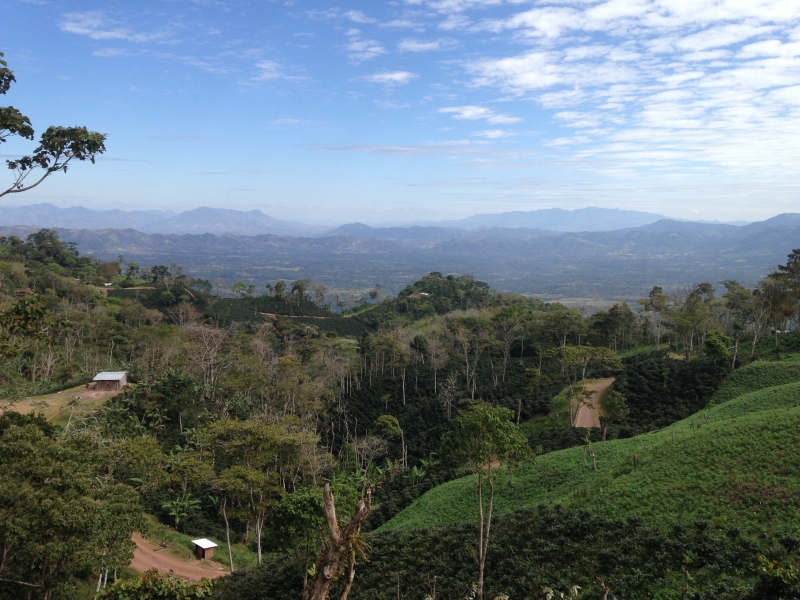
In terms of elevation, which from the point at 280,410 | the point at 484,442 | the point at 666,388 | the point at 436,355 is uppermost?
the point at 484,442

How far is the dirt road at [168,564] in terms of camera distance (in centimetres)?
1606

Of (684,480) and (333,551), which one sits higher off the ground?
(333,551)

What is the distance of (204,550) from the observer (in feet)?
57.5

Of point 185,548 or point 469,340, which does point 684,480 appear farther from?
point 469,340

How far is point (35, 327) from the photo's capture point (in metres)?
7.78

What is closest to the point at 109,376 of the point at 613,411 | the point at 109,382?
the point at 109,382

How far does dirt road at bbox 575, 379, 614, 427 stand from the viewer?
2608cm

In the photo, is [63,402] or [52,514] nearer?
[52,514]

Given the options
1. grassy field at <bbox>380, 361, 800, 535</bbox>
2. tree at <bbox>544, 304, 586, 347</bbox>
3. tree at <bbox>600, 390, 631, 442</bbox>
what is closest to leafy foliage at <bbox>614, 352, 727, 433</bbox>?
tree at <bbox>600, 390, 631, 442</bbox>

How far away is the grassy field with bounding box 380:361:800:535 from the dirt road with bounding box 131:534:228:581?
6.02 metres

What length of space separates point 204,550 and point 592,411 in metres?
19.4

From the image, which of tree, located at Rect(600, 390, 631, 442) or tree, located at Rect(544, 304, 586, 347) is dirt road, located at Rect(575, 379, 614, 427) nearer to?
tree, located at Rect(600, 390, 631, 442)

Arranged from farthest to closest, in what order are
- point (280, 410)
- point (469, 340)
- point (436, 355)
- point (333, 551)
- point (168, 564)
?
point (469, 340), point (436, 355), point (280, 410), point (168, 564), point (333, 551)

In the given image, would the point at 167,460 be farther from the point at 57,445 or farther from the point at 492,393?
the point at 492,393
